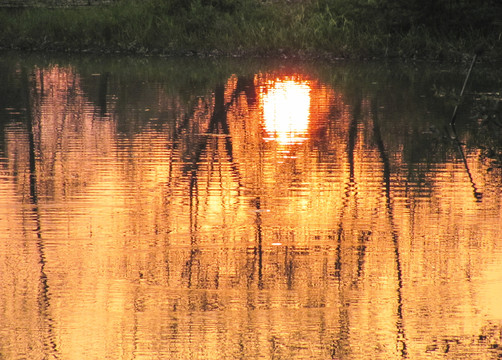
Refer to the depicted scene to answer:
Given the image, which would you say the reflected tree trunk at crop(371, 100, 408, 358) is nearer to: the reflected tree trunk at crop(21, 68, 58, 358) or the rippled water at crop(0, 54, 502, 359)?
the rippled water at crop(0, 54, 502, 359)

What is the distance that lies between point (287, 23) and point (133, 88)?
17.1 meters

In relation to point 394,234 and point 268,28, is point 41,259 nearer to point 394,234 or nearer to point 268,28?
point 394,234

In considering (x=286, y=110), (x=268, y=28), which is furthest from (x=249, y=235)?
(x=268, y=28)

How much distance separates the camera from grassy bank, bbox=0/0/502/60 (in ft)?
129

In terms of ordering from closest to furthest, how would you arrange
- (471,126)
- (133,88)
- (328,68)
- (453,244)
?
(453,244)
(471,126)
(133,88)
(328,68)

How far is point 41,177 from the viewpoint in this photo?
13031 millimetres

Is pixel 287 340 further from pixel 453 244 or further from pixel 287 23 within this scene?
pixel 287 23

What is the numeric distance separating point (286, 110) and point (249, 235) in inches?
459

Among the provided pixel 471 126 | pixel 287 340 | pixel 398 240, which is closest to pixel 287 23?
pixel 471 126

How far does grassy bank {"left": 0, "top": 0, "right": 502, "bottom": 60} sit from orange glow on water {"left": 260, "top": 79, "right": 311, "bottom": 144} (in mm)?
11670

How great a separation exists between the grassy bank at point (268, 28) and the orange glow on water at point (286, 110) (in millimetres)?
11670

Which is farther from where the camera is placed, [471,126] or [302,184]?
[471,126]

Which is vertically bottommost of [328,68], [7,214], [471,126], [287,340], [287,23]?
[287,340]

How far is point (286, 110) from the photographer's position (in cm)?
2139
